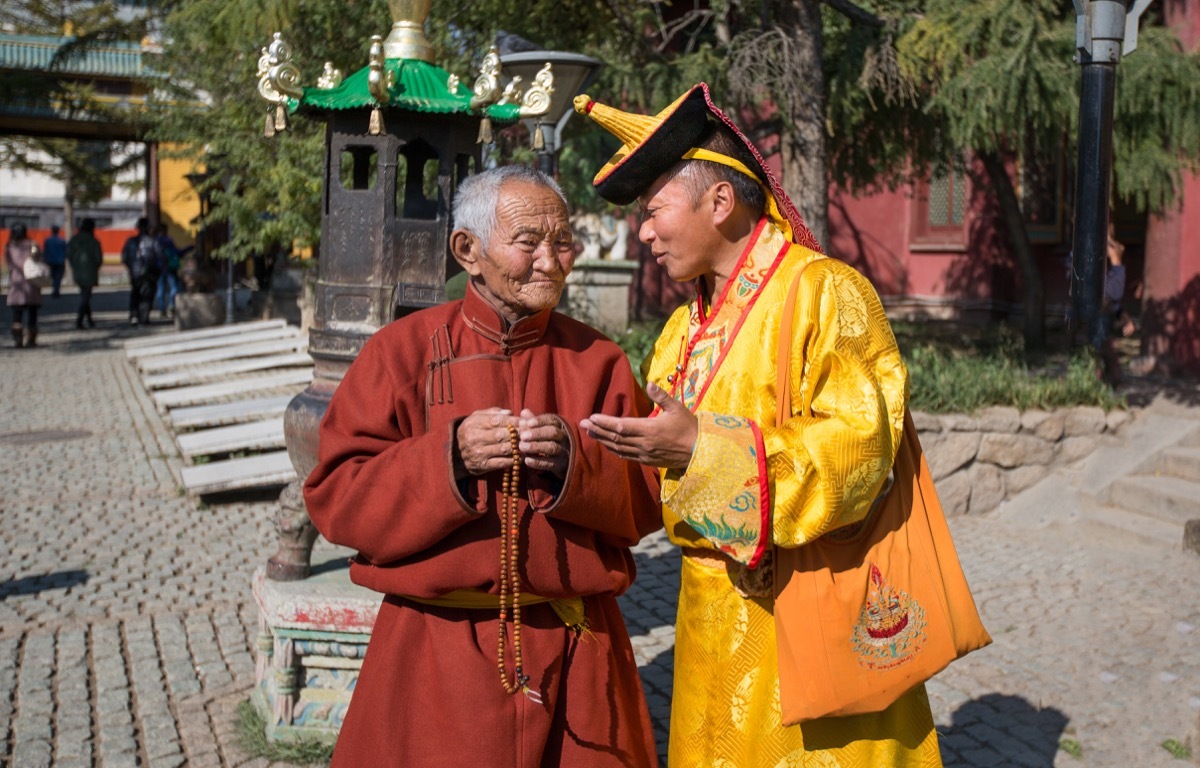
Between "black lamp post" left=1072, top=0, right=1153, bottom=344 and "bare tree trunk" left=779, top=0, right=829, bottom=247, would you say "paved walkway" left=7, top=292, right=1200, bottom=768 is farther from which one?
"bare tree trunk" left=779, top=0, right=829, bottom=247

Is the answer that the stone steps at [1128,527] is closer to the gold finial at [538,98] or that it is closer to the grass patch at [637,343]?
the grass patch at [637,343]

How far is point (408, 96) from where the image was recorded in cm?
445

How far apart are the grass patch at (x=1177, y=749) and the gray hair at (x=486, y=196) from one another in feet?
10.4

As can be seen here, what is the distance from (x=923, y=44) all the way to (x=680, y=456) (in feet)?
22.1

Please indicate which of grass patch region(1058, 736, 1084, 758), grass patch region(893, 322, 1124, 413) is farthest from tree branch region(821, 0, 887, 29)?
grass patch region(1058, 736, 1084, 758)

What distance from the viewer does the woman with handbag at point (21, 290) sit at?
51.8 feet

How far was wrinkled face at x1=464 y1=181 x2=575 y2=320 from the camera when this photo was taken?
2.38 m

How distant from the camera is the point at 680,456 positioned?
2189 millimetres

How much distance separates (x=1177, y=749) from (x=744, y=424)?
2.86 meters

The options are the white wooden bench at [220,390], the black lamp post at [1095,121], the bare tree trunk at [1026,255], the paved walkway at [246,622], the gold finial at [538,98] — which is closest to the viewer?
the paved walkway at [246,622]

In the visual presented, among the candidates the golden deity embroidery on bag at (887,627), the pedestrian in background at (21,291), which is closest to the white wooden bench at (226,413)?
the pedestrian in background at (21,291)

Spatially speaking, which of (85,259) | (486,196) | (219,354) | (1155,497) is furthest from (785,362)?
(85,259)

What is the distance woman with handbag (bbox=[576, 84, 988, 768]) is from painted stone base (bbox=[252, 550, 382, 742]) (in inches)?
65.0

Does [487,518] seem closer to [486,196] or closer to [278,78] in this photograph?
[486,196]
